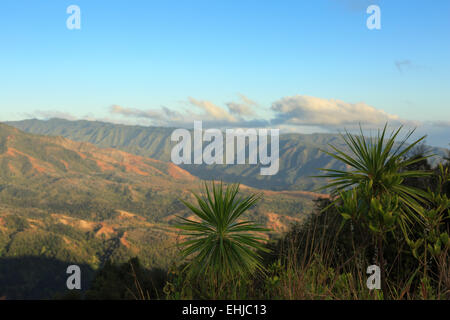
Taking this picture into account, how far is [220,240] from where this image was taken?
4777 millimetres

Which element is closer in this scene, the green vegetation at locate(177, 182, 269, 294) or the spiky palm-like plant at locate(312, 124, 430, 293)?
the spiky palm-like plant at locate(312, 124, 430, 293)

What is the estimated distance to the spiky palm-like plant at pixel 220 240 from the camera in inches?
185

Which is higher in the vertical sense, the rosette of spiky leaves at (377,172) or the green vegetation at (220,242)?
the rosette of spiky leaves at (377,172)

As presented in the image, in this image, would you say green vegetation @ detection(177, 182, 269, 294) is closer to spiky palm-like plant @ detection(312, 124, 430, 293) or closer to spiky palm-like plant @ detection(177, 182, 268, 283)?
spiky palm-like plant @ detection(177, 182, 268, 283)

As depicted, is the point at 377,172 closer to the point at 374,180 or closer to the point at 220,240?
the point at 374,180

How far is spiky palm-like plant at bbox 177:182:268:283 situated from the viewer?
185 inches

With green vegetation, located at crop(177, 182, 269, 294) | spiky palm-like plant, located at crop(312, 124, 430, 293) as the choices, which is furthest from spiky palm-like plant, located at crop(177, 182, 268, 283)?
spiky palm-like plant, located at crop(312, 124, 430, 293)

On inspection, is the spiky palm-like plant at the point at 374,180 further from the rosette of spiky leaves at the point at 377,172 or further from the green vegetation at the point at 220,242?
the green vegetation at the point at 220,242

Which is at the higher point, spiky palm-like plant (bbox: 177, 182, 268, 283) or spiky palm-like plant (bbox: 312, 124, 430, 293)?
spiky palm-like plant (bbox: 312, 124, 430, 293)

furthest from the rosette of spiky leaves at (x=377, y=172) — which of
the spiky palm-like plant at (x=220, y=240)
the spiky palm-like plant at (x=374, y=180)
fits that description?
the spiky palm-like plant at (x=220, y=240)

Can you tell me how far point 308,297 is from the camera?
4125 millimetres

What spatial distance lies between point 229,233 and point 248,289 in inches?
37.2
